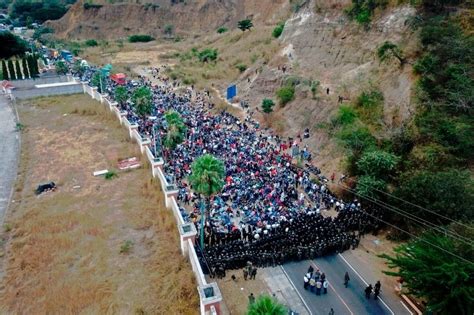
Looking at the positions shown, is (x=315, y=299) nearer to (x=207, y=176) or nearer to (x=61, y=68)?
(x=207, y=176)

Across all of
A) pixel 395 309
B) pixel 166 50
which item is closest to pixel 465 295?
pixel 395 309

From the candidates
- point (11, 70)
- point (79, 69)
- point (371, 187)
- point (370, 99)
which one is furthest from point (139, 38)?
point (371, 187)

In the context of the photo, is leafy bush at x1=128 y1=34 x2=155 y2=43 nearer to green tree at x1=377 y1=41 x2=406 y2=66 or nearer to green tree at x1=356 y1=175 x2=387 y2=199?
green tree at x1=377 y1=41 x2=406 y2=66

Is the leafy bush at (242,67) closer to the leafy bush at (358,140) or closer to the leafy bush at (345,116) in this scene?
the leafy bush at (345,116)

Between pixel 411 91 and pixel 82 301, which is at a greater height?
pixel 411 91

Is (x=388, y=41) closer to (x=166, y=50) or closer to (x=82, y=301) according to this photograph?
(x=82, y=301)

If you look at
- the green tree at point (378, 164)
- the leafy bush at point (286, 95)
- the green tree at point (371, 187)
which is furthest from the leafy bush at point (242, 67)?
the green tree at point (371, 187)
